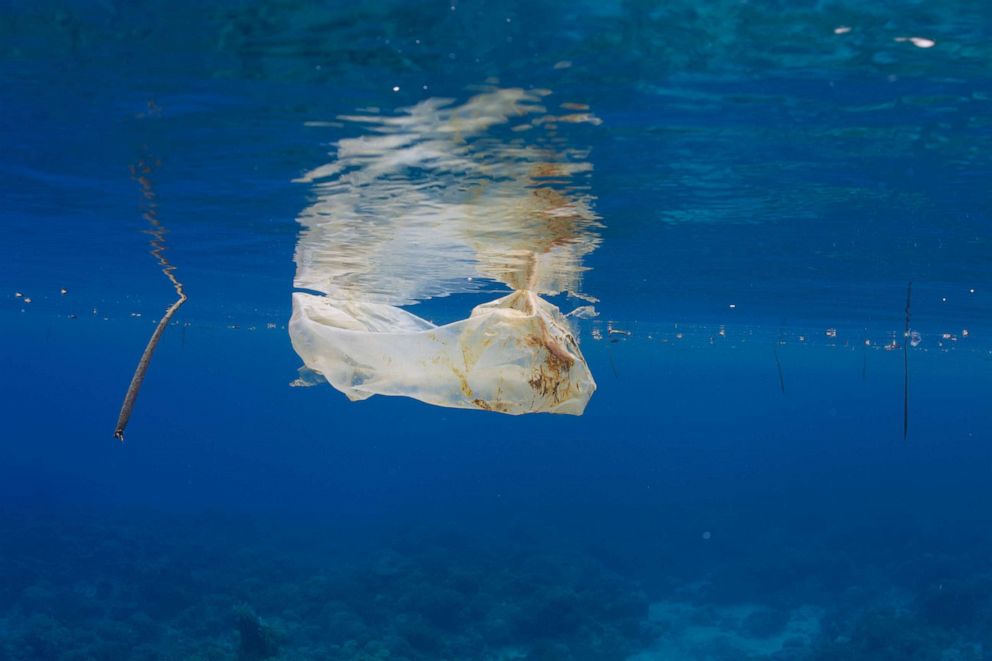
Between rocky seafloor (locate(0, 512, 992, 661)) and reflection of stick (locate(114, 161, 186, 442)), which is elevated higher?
reflection of stick (locate(114, 161, 186, 442))

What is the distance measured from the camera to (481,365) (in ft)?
21.4

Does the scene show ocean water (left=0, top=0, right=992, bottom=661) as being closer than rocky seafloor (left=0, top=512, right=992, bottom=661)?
Yes

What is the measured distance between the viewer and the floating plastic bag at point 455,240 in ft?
21.6

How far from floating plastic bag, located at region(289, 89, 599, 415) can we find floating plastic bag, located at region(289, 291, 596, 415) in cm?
1

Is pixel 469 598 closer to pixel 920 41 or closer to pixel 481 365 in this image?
pixel 481 365

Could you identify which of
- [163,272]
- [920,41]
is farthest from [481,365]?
[163,272]

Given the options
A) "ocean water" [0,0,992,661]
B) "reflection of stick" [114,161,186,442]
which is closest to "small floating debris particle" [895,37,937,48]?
"ocean water" [0,0,992,661]

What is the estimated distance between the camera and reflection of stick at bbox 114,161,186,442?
19.8 ft

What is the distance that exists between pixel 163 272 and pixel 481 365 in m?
20.3

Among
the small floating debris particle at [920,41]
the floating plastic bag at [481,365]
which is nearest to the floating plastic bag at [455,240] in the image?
the floating plastic bag at [481,365]

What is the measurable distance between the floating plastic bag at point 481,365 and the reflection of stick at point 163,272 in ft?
6.01

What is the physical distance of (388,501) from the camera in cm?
7750

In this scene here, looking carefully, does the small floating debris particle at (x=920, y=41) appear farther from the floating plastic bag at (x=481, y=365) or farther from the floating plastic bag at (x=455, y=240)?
the floating plastic bag at (x=481, y=365)

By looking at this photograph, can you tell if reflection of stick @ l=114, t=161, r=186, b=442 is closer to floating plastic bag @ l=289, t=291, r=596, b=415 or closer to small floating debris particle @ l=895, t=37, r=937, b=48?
floating plastic bag @ l=289, t=291, r=596, b=415
